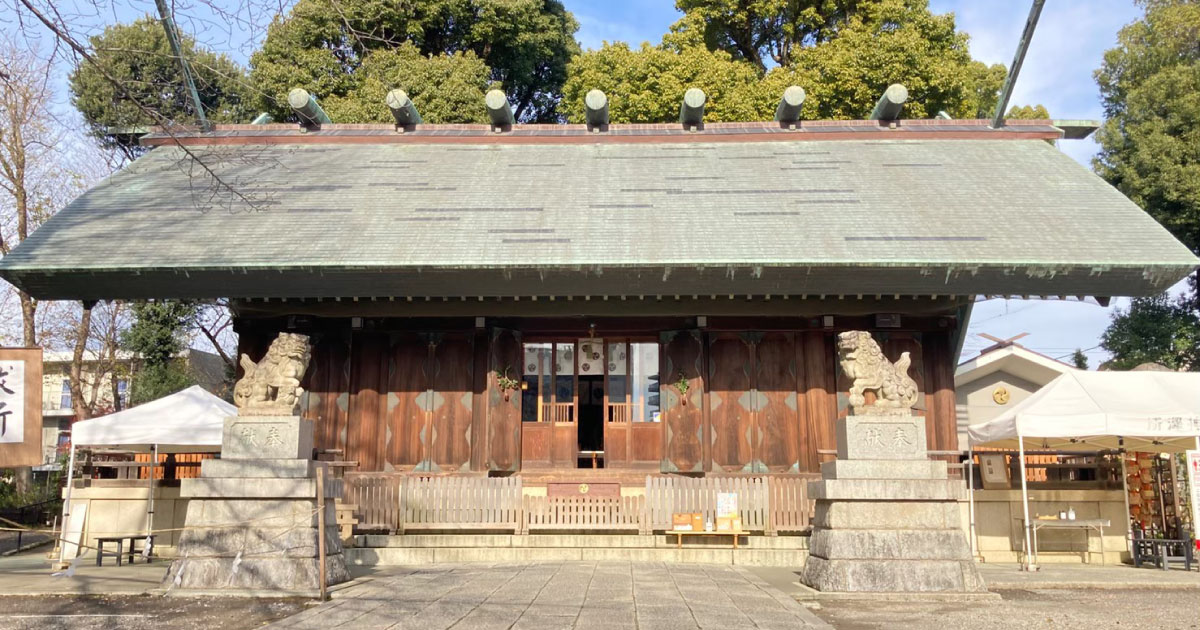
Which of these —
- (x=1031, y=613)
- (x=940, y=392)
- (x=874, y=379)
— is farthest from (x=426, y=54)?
(x=1031, y=613)

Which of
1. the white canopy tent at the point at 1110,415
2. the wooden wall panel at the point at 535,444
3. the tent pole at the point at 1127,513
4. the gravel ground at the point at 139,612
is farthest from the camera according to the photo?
the wooden wall panel at the point at 535,444

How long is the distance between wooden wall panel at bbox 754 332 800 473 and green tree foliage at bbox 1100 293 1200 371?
54.8 ft

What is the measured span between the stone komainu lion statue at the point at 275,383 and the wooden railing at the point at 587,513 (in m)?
4.33

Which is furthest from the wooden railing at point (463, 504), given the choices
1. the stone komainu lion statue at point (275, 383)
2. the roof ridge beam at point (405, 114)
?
the roof ridge beam at point (405, 114)

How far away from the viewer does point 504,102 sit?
18.1m

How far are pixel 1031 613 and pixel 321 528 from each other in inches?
285

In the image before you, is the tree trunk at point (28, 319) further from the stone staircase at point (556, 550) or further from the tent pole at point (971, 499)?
the tent pole at point (971, 499)

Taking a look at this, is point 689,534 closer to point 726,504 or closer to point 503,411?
point 726,504

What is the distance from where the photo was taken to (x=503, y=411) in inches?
593

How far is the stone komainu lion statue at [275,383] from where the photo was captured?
10.1m

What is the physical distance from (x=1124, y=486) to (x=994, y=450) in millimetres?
2016

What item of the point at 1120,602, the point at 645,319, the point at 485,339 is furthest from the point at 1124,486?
the point at 485,339

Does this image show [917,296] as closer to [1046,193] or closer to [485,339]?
[1046,193]

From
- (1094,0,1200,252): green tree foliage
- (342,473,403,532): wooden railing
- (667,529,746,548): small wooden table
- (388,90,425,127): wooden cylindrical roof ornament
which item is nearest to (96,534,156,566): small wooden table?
(342,473,403,532): wooden railing
